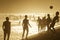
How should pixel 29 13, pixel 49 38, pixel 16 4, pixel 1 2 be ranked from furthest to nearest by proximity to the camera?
pixel 29 13
pixel 16 4
pixel 1 2
pixel 49 38

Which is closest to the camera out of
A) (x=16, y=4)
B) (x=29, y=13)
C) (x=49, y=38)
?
(x=49, y=38)

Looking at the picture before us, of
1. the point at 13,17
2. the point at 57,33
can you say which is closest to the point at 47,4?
the point at 13,17

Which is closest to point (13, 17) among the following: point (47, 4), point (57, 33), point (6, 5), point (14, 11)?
point (14, 11)

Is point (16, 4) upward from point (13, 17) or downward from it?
upward

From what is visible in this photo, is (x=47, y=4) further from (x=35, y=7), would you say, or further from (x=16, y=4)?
(x=16, y=4)

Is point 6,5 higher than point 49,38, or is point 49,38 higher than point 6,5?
point 6,5

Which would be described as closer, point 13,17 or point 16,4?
point 16,4

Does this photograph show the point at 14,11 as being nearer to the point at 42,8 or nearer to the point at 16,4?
the point at 16,4

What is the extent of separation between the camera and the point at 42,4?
1738 centimetres

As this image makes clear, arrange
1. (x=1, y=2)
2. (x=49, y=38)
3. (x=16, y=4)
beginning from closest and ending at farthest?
(x=49, y=38), (x=1, y=2), (x=16, y=4)

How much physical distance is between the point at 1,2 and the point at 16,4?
67.0 inches

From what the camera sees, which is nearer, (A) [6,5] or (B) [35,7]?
(A) [6,5]

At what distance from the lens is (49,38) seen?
857cm

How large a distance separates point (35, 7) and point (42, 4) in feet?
2.43
